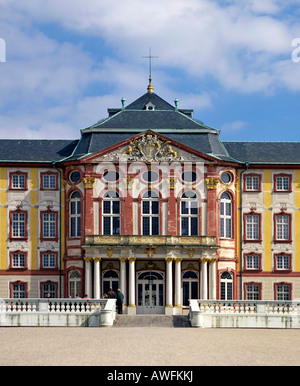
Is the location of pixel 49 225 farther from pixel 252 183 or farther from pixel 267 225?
pixel 267 225

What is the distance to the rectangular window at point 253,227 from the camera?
70.9m

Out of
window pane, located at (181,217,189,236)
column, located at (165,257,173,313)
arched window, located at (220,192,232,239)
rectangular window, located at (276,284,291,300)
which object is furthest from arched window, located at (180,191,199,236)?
rectangular window, located at (276,284,291,300)

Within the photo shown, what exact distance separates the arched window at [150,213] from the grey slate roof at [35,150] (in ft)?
23.9

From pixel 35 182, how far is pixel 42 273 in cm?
654

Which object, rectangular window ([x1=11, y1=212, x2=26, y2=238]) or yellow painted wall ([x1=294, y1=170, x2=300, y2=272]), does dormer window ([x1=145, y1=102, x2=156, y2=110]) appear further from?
rectangular window ([x1=11, y1=212, x2=26, y2=238])

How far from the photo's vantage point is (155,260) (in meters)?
68.0

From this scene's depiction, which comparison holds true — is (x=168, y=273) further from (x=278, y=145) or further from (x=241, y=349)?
(x=241, y=349)

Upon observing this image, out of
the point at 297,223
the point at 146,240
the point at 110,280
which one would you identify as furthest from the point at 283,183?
the point at 110,280

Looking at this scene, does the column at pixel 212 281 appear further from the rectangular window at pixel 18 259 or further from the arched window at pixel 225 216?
the rectangular window at pixel 18 259

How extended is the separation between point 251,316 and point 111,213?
1859 cm

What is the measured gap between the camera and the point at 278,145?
7406 cm

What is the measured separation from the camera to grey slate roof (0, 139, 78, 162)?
71.2 metres

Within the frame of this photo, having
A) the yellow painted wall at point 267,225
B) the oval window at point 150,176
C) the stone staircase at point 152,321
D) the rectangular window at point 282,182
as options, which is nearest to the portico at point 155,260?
Answer: the oval window at point 150,176
